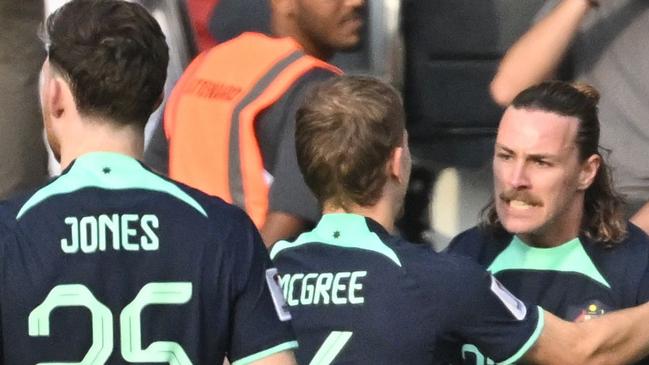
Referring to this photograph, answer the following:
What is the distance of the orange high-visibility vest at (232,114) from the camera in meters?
3.81

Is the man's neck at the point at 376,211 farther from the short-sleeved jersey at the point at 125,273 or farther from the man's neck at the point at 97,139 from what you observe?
the man's neck at the point at 97,139

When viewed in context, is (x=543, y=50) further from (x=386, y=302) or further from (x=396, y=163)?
(x=386, y=302)

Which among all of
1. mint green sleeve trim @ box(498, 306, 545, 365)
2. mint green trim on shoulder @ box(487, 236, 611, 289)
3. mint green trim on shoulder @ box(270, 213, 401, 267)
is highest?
mint green trim on shoulder @ box(270, 213, 401, 267)

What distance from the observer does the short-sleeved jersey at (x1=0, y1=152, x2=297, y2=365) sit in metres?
2.57

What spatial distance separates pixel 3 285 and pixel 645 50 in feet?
7.40

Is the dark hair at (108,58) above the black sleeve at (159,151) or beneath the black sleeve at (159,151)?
above

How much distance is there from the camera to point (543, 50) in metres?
4.15

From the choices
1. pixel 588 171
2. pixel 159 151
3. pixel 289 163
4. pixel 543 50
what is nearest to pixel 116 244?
pixel 289 163

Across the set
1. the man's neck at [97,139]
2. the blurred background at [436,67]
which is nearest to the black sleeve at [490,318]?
the man's neck at [97,139]

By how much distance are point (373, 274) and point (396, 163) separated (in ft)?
0.79

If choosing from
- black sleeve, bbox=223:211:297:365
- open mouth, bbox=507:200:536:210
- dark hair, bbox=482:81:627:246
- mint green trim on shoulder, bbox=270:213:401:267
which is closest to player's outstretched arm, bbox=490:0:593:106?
dark hair, bbox=482:81:627:246

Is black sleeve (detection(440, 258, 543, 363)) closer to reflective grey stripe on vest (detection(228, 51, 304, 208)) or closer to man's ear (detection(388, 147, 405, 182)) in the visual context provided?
man's ear (detection(388, 147, 405, 182))

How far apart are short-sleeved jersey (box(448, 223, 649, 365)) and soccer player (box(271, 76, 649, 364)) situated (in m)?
0.25

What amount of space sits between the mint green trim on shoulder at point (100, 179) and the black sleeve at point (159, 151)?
1.45 metres
